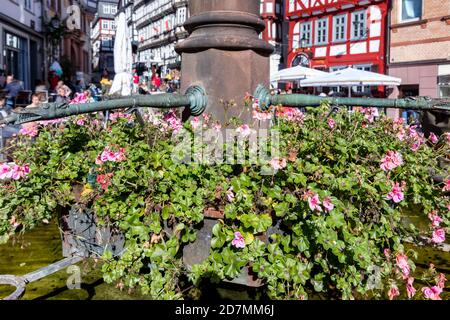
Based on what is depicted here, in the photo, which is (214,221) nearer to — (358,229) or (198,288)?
(198,288)

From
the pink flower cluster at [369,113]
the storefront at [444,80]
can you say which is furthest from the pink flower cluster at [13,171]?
the storefront at [444,80]

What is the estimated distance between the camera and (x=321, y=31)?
A: 86.6 feet

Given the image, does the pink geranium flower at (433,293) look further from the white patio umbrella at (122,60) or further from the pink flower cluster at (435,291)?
the white patio umbrella at (122,60)

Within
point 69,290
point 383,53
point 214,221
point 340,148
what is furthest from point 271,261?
point 383,53

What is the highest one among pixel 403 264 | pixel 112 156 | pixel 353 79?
pixel 353 79

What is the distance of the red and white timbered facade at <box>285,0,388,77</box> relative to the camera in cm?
2259

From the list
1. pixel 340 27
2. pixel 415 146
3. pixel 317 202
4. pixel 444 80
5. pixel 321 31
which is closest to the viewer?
pixel 317 202

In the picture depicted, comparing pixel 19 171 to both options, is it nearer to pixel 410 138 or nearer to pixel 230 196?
pixel 230 196

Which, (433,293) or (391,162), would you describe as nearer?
(433,293)

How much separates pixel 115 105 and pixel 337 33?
2479cm

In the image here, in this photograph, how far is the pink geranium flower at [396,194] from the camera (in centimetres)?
211

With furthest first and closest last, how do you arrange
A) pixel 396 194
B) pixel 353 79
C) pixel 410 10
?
pixel 410 10 → pixel 353 79 → pixel 396 194

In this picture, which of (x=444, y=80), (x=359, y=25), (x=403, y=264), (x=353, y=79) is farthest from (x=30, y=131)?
(x=359, y=25)

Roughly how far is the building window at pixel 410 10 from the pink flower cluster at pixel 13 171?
2108 centimetres
